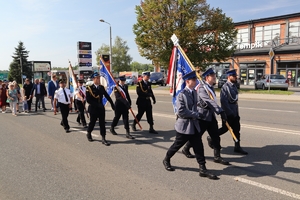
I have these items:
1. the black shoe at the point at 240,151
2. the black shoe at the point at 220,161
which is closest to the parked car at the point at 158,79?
the black shoe at the point at 240,151

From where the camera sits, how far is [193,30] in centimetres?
2389

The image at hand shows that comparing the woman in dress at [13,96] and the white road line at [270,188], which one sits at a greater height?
the woman in dress at [13,96]

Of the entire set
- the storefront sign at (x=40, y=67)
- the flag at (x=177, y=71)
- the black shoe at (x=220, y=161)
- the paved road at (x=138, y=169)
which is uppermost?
the storefront sign at (x=40, y=67)

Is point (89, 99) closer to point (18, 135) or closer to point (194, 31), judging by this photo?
point (18, 135)

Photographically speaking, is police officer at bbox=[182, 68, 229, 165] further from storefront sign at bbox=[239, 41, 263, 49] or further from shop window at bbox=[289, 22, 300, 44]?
storefront sign at bbox=[239, 41, 263, 49]

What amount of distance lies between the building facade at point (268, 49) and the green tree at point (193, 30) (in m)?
6.62

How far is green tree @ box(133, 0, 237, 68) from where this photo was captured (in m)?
24.4

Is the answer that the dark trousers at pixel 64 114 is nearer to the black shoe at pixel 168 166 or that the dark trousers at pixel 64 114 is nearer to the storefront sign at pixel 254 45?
the black shoe at pixel 168 166

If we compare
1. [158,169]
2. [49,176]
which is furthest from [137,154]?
[49,176]

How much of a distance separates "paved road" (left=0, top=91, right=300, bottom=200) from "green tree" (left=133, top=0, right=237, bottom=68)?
59.0 feet

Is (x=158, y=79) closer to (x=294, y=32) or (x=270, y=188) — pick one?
(x=294, y=32)

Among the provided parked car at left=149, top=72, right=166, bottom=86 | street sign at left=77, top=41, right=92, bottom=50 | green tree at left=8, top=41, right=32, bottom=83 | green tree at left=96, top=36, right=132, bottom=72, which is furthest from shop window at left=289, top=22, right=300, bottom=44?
green tree at left=8, top=41, right=32, bottom=83

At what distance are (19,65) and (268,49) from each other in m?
58.9

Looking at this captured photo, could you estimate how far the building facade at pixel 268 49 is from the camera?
104ft
